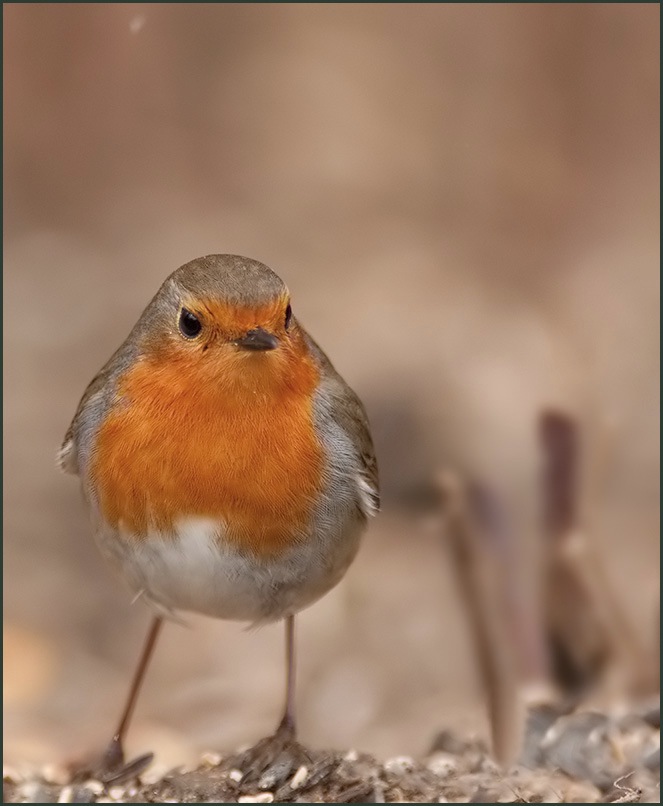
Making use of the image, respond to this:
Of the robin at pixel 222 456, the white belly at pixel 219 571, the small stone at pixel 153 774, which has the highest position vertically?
the robin at pixel 222 456

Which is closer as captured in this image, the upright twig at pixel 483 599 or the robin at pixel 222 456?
the robin at pixel 222 456

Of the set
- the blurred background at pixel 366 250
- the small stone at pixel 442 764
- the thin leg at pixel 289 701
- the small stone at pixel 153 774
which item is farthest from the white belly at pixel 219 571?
the blurred background at pixel 366 250

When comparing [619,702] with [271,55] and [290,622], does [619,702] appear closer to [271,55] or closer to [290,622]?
[290,622]

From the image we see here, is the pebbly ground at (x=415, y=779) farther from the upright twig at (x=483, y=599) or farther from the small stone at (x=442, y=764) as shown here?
the upright twig at (x=483, y=599)

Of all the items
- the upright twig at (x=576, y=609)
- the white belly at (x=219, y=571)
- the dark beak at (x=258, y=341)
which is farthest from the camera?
the upright twig at (x=576, y=609)

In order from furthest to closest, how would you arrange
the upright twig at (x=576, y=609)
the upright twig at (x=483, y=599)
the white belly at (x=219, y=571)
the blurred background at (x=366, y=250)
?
the blurred background at (x=366, y=250) → the upright twig at (x=576, y=609) → the upright twig at (x=483, y=599) → the white belly at (x=219, y=571)

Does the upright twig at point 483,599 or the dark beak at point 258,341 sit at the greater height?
the dark beak at point 258,341

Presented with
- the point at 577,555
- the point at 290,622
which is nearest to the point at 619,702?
the point at 577,555

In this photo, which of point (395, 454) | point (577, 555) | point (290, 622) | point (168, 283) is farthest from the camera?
point (395, 454)

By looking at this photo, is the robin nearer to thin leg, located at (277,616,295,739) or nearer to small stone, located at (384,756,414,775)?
thin leg, located at (277,616,295,739)
